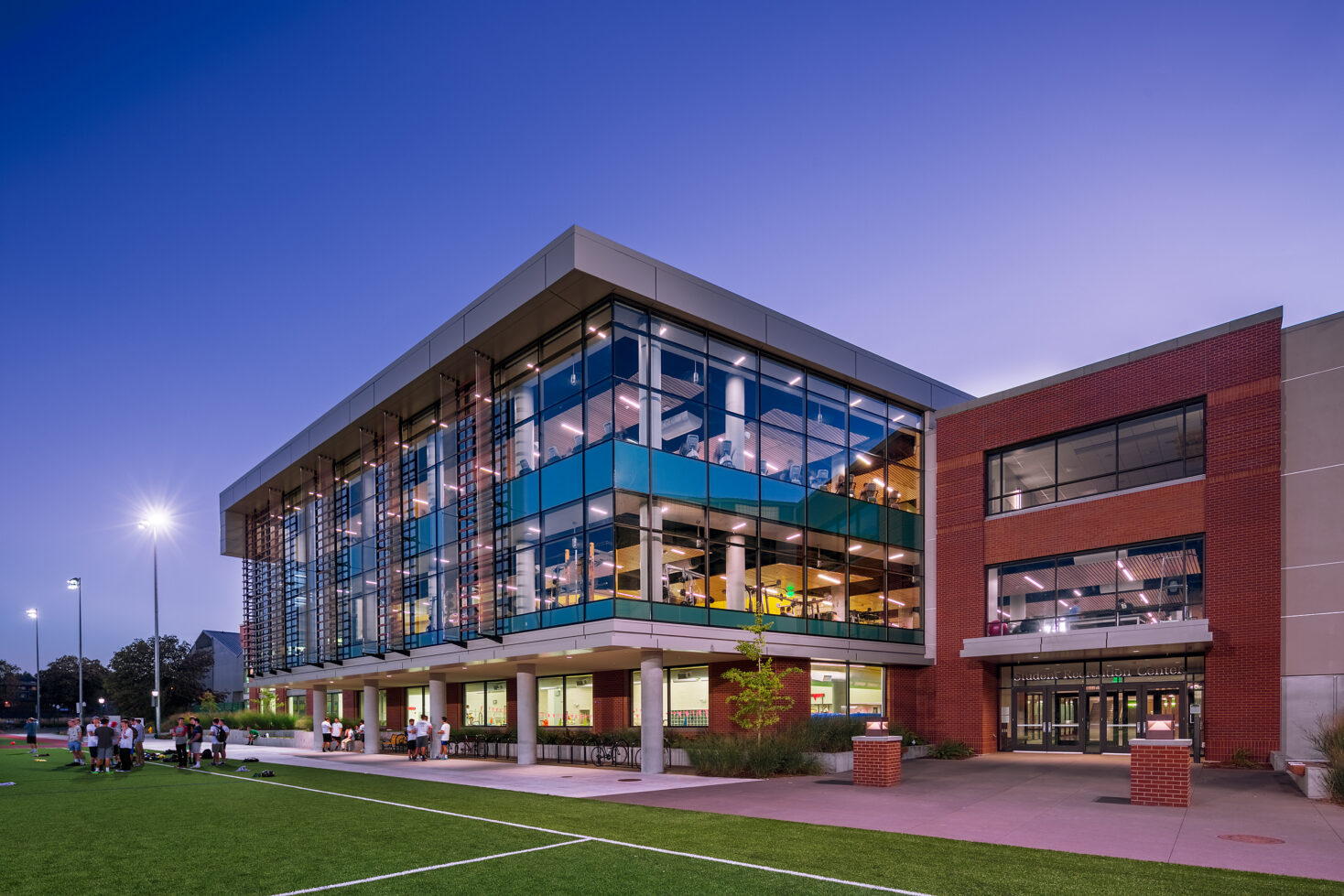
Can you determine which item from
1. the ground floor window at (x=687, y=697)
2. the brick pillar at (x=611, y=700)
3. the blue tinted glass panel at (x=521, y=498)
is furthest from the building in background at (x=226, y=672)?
the ground floor window at (x=687, y=697)

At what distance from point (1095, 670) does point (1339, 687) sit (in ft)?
21.5

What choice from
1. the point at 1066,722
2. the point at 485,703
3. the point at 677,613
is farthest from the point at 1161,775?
the point at 485,703

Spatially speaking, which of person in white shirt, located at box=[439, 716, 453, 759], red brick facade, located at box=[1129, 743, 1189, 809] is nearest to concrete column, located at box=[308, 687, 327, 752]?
person in white shirt, located at box=[439, 716, 453, 759]

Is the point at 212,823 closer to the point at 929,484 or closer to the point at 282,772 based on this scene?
the point at 282,772

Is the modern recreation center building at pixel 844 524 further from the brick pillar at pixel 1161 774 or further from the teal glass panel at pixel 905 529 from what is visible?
the brick pillar at pixel 1161 774

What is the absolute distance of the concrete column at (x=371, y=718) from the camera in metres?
36.4

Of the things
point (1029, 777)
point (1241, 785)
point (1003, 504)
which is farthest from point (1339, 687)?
point (1003, 504)

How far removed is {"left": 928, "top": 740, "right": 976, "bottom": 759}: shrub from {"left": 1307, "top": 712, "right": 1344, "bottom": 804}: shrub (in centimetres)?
952

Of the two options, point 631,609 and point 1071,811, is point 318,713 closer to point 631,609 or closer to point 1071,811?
point 631,609

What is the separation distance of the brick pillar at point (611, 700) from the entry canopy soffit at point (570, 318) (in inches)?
441

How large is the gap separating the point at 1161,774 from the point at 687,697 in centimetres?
1531

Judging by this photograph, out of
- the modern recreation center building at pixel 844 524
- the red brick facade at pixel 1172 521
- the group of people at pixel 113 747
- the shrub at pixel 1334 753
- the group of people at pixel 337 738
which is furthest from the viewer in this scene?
the group of people at pixel 337 738

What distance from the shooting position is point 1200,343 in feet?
82.8

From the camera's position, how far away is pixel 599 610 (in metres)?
24.2
